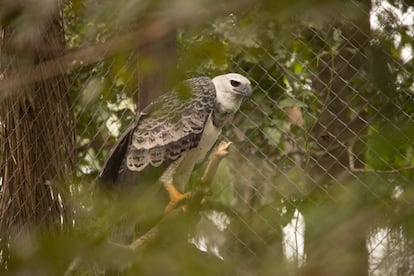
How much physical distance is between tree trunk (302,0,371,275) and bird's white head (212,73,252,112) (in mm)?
241

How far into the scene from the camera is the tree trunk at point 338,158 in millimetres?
736

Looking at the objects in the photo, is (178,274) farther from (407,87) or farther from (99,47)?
(407,87)

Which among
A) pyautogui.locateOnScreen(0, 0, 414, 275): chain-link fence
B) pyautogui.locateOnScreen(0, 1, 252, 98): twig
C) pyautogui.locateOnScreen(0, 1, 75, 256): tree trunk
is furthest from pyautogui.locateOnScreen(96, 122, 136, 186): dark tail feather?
pyautogui.locateOnScreen(0, 1, 252, 98): twig

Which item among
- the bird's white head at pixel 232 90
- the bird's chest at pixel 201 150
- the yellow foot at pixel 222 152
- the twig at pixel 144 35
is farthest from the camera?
the bird's chest at pixel 201 150

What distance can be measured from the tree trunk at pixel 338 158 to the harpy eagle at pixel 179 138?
34cm

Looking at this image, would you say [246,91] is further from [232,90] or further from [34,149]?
[34,149]

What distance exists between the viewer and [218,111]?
8.97ft

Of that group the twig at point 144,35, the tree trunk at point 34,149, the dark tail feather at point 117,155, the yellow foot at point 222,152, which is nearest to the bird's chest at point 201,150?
the dark tail feather at point 117,155

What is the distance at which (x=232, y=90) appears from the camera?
261cm

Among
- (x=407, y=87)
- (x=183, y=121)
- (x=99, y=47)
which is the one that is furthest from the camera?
(x=183, y=121)

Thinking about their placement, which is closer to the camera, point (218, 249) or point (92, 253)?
point (92, 253)

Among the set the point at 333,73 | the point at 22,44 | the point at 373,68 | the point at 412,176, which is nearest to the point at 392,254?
the point at 373,68

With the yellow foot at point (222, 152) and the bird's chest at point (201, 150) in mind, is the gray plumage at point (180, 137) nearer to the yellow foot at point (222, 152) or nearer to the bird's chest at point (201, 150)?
the bird's chest at point (201, 150)

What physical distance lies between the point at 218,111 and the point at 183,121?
186 millimetres
